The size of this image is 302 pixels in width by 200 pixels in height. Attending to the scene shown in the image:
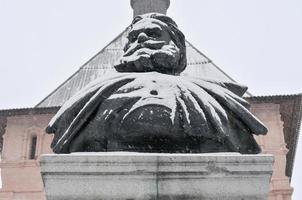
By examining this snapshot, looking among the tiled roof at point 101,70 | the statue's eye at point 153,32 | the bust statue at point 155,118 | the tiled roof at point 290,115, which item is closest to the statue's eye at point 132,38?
the statue's eye at point 153,32

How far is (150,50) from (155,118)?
0.62 meters

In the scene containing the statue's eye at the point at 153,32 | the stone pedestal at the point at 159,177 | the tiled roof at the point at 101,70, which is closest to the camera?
the stone pedestal at the point at 159,177

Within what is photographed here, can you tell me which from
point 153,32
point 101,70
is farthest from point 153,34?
point 101,70

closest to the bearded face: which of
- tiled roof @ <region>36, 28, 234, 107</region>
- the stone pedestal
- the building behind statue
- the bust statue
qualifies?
the bust statue

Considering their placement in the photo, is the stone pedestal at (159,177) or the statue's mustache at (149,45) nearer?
the stone pedestal at (159,177)

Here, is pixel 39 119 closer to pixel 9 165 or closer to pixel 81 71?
pixel 9 165

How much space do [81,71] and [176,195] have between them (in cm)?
2153

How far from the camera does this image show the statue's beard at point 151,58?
301 cm

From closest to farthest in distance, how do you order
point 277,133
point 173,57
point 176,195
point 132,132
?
1. point 176,195
2. point 132,132
3. point 173,57
4. point 277,133

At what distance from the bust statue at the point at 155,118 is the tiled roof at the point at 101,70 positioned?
18.4 meters

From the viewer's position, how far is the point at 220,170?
7.49 ft

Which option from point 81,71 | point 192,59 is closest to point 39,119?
point 81,71

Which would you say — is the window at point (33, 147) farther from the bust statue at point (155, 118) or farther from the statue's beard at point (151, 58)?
the bust statue at point (155, 118)

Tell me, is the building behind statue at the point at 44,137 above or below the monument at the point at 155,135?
below
